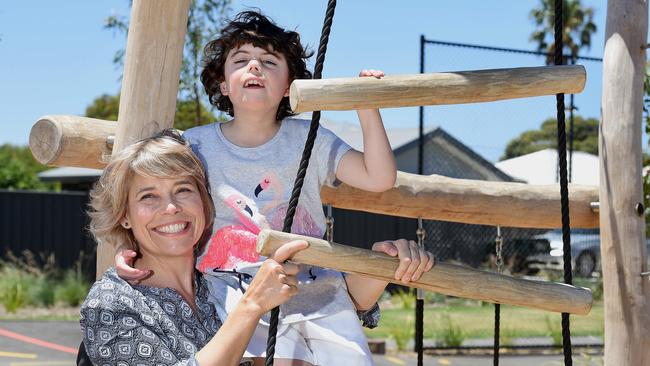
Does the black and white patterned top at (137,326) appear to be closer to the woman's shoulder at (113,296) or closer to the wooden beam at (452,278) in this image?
the woman's shoulder at (113,296)

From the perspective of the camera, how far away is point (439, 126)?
10.0 metres

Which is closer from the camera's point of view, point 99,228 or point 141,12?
point 99,228

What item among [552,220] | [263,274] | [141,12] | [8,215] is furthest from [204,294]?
[8,215]

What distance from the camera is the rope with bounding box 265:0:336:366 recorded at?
6.34ft

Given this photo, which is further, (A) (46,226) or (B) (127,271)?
(A) (46,226)

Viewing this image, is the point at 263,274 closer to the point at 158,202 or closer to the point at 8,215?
the point at 158,202

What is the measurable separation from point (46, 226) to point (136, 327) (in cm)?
1270

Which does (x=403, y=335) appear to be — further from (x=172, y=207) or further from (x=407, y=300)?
(x=172, y=207)

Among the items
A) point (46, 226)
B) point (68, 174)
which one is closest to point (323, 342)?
point (46, 226)

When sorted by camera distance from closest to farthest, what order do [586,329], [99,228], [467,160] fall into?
1. [99,228]
2. [467,160]
3. [586,329]

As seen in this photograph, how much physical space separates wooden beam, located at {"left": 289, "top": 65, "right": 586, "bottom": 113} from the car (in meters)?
12.0

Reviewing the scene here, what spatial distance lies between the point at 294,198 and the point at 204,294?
0.51m

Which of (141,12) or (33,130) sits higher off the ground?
(141,12)

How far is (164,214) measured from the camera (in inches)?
87.0
